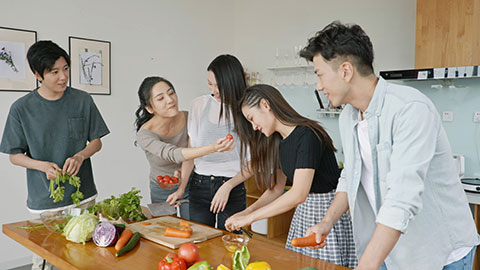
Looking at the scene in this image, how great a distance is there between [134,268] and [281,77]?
3882 mm

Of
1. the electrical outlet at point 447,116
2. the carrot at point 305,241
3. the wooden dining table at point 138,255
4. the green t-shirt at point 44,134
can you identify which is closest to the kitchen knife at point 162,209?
the wooden dining table at point 138,255

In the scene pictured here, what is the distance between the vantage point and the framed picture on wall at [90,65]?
405 centimetres

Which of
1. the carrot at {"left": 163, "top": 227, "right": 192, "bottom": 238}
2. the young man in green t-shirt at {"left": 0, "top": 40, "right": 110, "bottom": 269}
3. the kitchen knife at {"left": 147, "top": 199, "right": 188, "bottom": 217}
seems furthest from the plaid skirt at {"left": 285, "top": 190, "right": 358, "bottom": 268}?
the young man in green t-shirt at {"left": 0, "top": 40, "right": 110, "bottom": 269}

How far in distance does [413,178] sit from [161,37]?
163 inches

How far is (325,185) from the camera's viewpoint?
203 cm

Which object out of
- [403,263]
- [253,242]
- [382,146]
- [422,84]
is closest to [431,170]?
[382,146]

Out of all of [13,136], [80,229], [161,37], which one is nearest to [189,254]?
[80,229]

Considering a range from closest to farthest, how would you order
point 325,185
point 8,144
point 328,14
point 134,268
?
point 134,268 < point 325,185 < point 8,144 < point 328,14

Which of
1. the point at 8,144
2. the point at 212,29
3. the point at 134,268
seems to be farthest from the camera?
the point at 212,29

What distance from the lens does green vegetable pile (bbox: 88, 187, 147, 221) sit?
7.26 ft

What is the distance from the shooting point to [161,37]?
480cm

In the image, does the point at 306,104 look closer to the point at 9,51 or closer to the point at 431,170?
the point at 9,51

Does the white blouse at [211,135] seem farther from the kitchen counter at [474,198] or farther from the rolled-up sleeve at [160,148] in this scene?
the kitchen counter at [474,198]

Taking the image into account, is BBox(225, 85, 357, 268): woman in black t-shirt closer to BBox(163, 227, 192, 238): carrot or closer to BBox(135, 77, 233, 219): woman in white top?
BBox(163, 227, 192, 238): carrot
